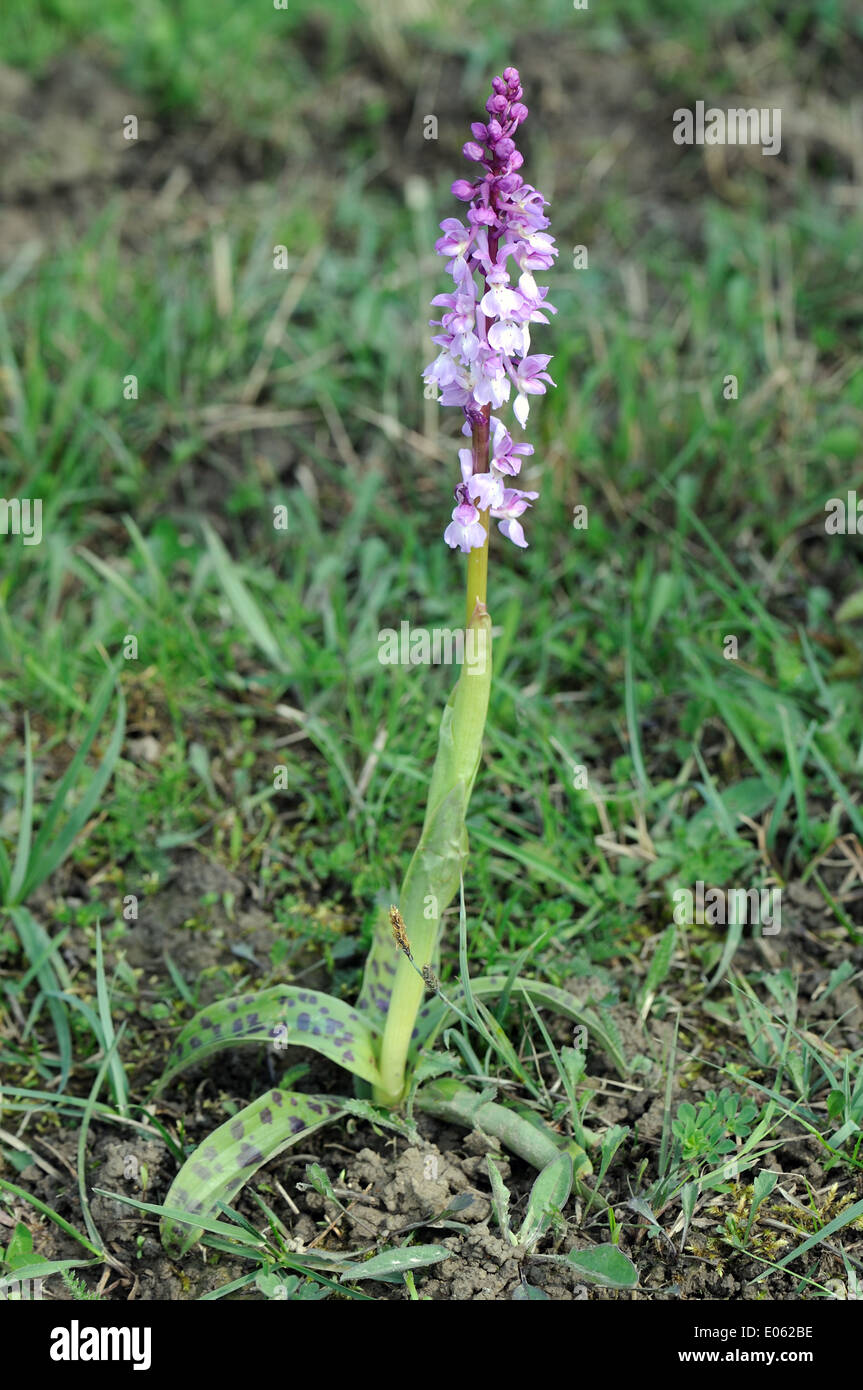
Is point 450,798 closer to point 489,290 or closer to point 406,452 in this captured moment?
point 489,290

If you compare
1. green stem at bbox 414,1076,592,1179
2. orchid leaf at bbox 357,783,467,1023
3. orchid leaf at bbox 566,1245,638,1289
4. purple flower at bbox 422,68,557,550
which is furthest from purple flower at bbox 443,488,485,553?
orchid leaf at bbox 566,1245,638,1289

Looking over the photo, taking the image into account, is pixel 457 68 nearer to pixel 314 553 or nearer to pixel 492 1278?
pixel 314 553

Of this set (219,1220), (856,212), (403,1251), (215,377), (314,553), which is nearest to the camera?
(403,1251)

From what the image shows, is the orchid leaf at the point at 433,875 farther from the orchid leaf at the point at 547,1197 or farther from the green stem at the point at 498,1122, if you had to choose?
the orchid leaf at the point at 547,1197

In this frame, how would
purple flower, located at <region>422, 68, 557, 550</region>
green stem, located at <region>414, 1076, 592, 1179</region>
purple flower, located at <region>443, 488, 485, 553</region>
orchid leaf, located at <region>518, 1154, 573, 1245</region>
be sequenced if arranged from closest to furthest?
purple flower, located at <region>422, 68, 557, 550</region>
purple flower, located at <region>443, 488, 485, 553</region>
orchid leaf, located at <region>518, 1154, 573, 1245</region>
green stem, located at <region>414, 1076, 592, 1179</region>

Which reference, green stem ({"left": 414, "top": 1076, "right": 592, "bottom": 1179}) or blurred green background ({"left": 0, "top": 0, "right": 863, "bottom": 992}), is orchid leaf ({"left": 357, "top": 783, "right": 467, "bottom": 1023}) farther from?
blurred green background ({"left": 0, "top": 0, "right": 863, "bottom": 992})

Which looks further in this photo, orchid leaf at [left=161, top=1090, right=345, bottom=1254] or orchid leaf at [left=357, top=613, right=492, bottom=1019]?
orchid leaf at [left=161, top=1090, right=345, bottom=1254]

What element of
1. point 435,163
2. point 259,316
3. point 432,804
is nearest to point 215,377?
point 259,316

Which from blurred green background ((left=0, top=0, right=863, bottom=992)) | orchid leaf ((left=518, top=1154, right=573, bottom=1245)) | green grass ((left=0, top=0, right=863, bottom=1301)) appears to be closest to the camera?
orchid leaf ((left=518, top=1154, right=573, bottom=1245))

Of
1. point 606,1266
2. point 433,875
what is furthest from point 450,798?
point 606,1266
